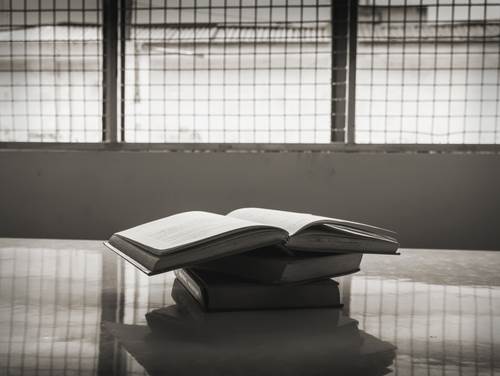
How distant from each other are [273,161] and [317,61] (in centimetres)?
70

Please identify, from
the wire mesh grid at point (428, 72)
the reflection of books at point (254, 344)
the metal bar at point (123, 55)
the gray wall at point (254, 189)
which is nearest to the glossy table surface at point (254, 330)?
the reflection of books at point (254, 344)

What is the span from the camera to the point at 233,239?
0.65 meters

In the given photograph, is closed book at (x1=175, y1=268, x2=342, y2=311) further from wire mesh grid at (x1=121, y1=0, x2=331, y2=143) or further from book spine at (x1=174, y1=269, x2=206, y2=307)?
wire mesh grid at (x1=121, y1=0, x2=331, y2=143)

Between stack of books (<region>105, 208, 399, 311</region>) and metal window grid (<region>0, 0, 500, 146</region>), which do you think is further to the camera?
metal window grid (<region>0, 0, 500, 146</region>)

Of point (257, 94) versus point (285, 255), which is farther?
point (257, 94)

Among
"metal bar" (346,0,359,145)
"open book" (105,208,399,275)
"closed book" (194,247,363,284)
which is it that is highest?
"metal bar" (346,0,359,145)

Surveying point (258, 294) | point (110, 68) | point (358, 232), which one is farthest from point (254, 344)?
point (110, 68)

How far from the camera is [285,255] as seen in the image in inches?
28.3

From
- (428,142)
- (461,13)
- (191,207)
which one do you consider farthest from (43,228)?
(461,13)

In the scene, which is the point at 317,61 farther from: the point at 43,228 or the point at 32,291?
the point at 32,291

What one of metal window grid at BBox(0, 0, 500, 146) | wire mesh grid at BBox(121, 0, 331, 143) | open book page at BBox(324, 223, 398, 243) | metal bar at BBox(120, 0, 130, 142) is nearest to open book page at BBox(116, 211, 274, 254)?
open book page at BBox(324, 223, 398, 243)

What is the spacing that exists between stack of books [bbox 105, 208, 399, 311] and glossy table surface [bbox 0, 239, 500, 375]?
0.02m

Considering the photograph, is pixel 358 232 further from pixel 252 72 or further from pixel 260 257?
pixel 252 72

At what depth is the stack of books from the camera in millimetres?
644
